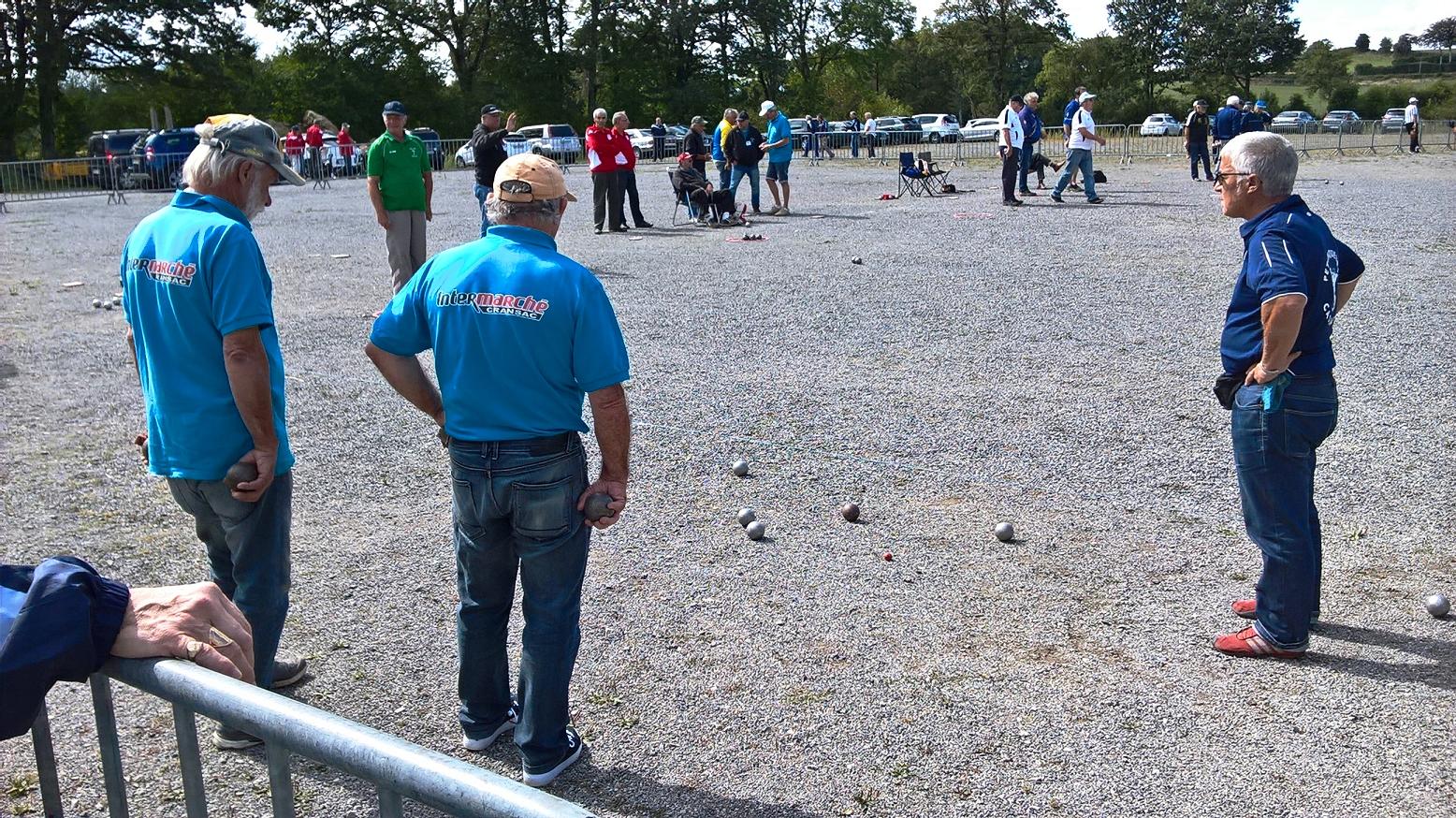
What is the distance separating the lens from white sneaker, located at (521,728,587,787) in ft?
12.5

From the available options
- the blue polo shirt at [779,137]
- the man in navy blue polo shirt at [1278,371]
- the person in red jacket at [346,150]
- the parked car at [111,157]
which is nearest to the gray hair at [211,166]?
the man in navy blue polo shirt at [1278,371]

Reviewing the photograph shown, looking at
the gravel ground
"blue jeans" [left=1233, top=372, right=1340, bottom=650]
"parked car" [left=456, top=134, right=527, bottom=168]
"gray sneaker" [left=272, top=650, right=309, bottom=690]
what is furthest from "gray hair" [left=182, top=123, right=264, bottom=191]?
"parked car" [left=456, top=134, right=527, bottom=168]

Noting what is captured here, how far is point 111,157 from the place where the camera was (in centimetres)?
3036

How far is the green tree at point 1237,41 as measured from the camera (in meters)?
83.4

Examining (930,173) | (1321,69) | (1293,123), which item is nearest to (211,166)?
(930,173)

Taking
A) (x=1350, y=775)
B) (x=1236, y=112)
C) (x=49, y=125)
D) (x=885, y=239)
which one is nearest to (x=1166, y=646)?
(x=1350, y=775)

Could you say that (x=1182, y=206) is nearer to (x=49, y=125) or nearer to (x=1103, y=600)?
(x=1103, y=600)

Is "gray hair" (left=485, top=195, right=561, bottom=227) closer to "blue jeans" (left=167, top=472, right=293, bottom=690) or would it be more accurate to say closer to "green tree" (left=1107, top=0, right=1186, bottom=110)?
"blue jeans" (left=167, top=472, right=293, bottom=690)

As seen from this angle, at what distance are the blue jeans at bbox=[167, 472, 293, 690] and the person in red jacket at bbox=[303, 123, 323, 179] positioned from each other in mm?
32426

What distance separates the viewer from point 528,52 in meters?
64.9

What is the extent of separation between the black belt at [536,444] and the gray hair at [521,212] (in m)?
0.65

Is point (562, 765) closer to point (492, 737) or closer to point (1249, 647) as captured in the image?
point (492, 737)

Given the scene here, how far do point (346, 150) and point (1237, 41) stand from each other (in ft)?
224

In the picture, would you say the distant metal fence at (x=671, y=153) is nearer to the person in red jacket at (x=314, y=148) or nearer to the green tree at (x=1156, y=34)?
the person in red jacket at (x=314, y=148)
